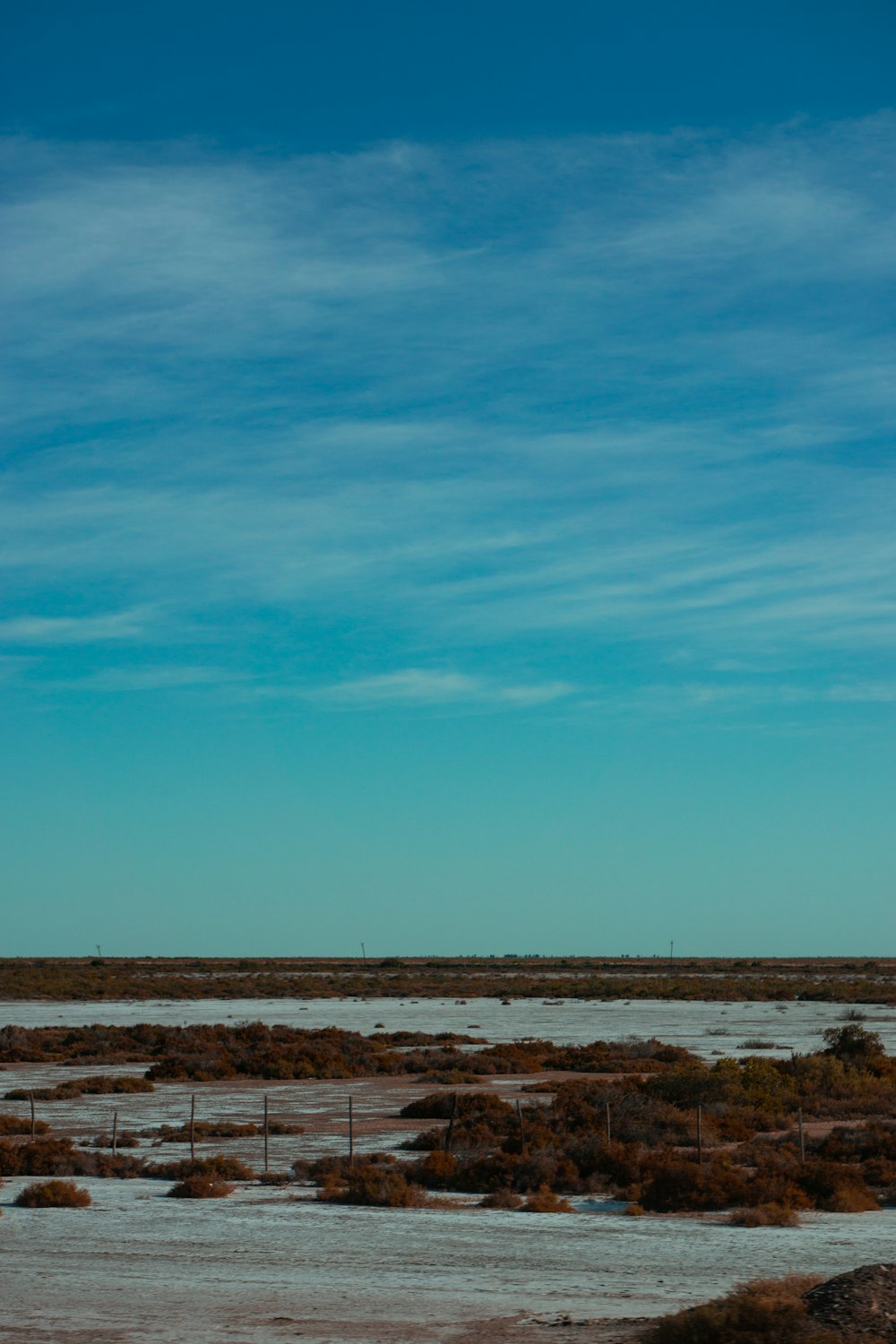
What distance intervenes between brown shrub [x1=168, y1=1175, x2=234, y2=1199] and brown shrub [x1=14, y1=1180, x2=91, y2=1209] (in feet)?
5.05

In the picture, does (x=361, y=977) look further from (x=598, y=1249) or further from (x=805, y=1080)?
(x=598, y=1249)

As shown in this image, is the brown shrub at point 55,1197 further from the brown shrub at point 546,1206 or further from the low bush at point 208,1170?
the brown shrub at point 546,1206

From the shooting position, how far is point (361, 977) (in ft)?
457

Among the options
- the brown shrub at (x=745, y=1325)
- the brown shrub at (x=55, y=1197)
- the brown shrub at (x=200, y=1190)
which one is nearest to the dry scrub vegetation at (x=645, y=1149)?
the brown shrub at (x=200, y=1190)

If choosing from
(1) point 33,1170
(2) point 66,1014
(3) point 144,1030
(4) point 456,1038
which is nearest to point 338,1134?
(1) point 33,1170

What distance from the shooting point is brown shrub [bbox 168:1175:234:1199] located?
Result: 24.2m

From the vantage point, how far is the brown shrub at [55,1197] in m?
23.4

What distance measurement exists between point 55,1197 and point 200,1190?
2441mm

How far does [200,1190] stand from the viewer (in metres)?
24.3

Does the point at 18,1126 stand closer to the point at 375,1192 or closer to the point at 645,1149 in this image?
the point at 375,1192

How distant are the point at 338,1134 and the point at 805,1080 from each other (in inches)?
578

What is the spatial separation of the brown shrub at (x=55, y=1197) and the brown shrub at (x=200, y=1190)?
1.54 meters

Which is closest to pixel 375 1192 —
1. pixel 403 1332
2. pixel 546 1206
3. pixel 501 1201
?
pixel 501 1201

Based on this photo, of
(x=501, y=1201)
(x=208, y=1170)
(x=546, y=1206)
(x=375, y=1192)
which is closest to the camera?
(x=546, y=1206)
